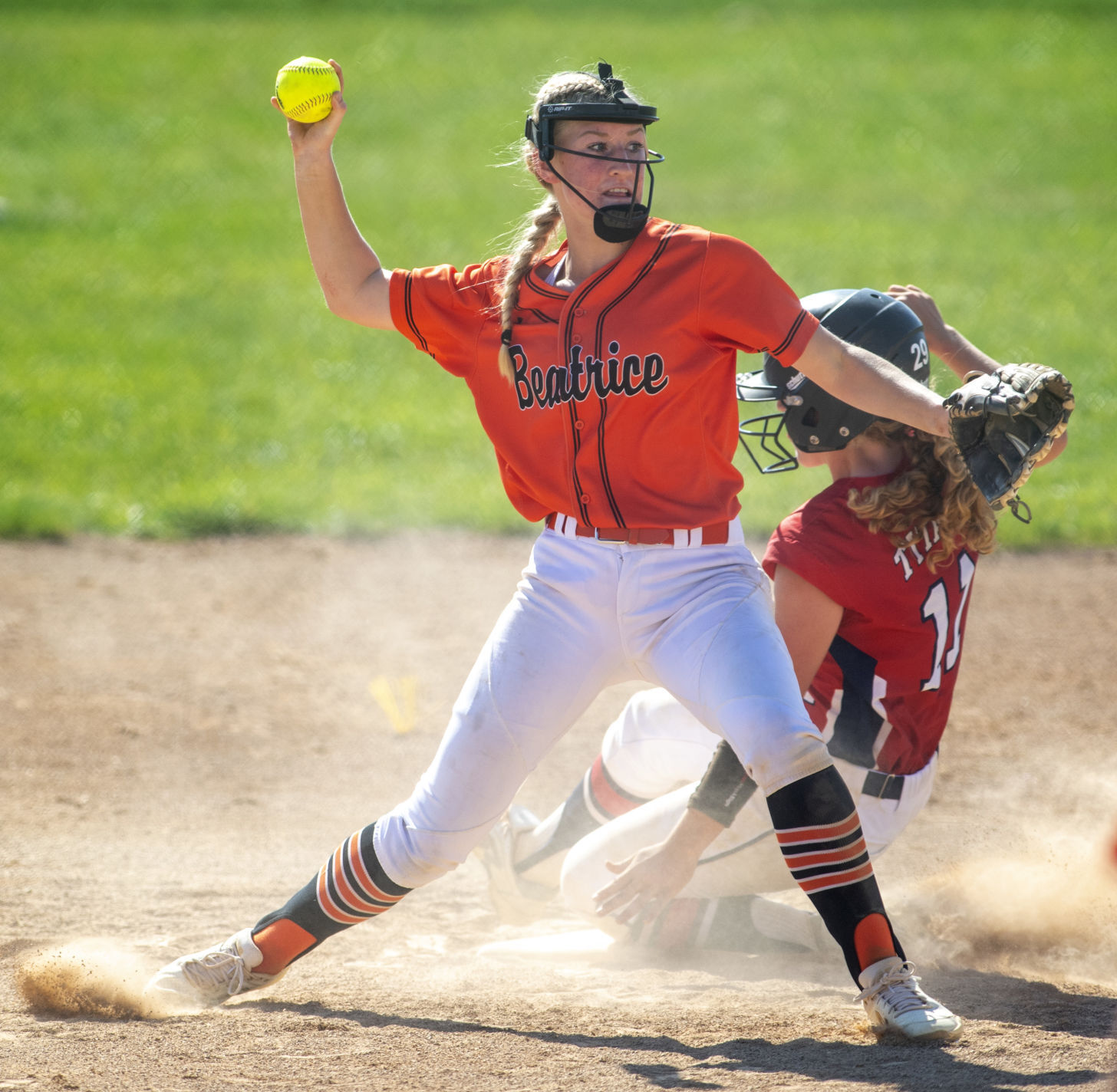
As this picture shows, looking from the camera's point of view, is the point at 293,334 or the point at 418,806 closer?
the point at 418,806

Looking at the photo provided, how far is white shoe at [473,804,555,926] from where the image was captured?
3.70m

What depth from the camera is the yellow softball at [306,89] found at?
3.06 metres

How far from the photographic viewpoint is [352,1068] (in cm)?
268

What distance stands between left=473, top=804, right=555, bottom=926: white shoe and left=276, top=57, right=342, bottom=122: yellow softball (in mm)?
1799

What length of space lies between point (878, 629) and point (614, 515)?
2.16ft

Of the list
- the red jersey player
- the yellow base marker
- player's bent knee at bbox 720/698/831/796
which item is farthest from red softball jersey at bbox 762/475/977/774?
the yellow base marker

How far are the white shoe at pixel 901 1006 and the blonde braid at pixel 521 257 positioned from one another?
4.56 ft

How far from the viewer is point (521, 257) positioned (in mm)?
3084

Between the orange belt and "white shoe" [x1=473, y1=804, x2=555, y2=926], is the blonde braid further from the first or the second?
"white shoe" [x1=473, y1=804, x2=555, y2=926]

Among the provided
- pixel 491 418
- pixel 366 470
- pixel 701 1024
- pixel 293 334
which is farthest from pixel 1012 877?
pixel 293 334

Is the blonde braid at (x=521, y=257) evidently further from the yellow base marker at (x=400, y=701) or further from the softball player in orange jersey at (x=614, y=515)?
the yellow base marker at (x=400, y=701)

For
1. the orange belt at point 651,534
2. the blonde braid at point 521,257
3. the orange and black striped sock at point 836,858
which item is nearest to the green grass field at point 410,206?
the blonde braid at point 521,257

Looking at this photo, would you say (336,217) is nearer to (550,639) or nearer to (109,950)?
(550,639)

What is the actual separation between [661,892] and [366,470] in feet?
19.7
